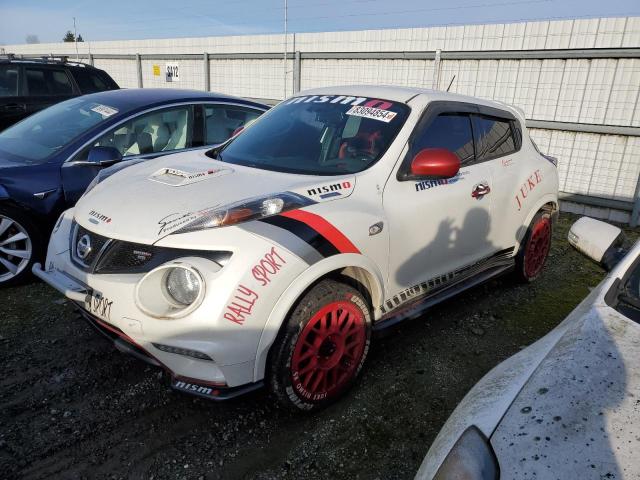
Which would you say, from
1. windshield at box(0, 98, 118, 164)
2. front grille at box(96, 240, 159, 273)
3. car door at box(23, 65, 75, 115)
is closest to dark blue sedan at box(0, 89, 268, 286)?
windshield at box(0, 98, 118, 164)

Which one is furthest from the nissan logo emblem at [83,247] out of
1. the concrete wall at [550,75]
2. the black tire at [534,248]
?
the concrete wall at [550,75]

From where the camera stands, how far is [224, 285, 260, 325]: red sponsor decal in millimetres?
2115

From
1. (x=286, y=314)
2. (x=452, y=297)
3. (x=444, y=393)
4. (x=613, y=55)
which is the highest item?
(x=613, y=55)

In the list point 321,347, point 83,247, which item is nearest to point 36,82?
point 83,247

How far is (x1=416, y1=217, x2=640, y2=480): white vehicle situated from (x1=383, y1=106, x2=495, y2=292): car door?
1128 millimetres

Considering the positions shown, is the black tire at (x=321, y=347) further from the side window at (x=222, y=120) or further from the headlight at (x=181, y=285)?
the side window at (x=222, y=120)

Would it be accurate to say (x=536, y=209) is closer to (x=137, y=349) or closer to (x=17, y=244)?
(x=137, y=349)

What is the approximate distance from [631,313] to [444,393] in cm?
133

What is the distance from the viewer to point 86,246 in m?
2.64

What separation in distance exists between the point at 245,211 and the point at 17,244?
107 inches

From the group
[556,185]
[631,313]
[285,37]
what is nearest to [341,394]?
[631,313]

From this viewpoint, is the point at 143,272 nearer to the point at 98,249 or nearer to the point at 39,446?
the point at 98,249

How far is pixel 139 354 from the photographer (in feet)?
7.63

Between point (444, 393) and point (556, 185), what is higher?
point (556, 185)
